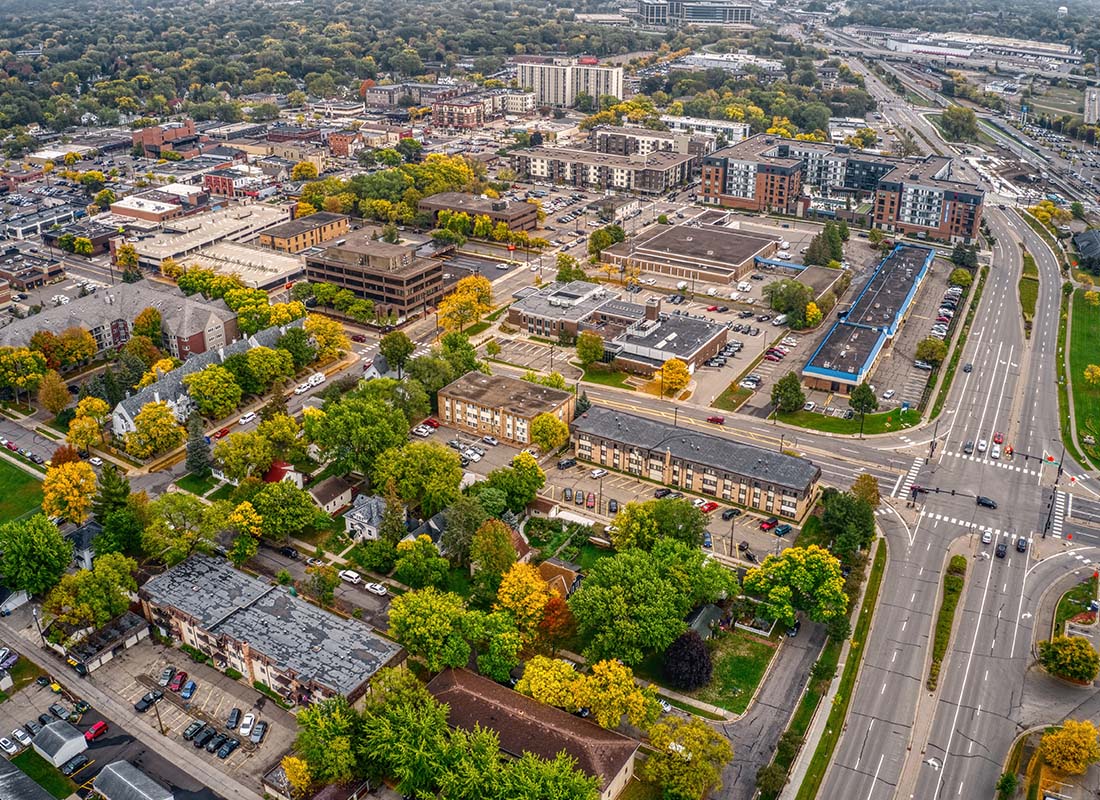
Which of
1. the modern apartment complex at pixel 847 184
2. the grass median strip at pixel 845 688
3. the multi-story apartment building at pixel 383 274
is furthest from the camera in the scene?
the modern apartment complex at pixel 847 184

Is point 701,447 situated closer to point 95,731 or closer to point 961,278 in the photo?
point 95,731

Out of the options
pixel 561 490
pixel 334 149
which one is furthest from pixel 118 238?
pixel 561 490

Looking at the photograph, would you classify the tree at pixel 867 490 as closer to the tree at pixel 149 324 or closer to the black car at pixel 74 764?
the black car at pixel 74 764

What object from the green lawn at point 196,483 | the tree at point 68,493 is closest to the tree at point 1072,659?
the green lawn at point 196,483

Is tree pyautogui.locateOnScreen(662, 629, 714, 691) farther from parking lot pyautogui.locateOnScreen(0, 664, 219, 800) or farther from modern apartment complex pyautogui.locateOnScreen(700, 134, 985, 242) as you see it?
modern apartment complex pyautogui.locateOnScreen(700, 134, 985, 242)

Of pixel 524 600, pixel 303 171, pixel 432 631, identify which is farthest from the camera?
pixel 303 171

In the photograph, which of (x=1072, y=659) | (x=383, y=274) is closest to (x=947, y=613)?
(x=1072, y=659)

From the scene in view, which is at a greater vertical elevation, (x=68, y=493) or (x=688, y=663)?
(x=68, y=493)

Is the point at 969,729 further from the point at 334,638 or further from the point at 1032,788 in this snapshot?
the point at 334,638
